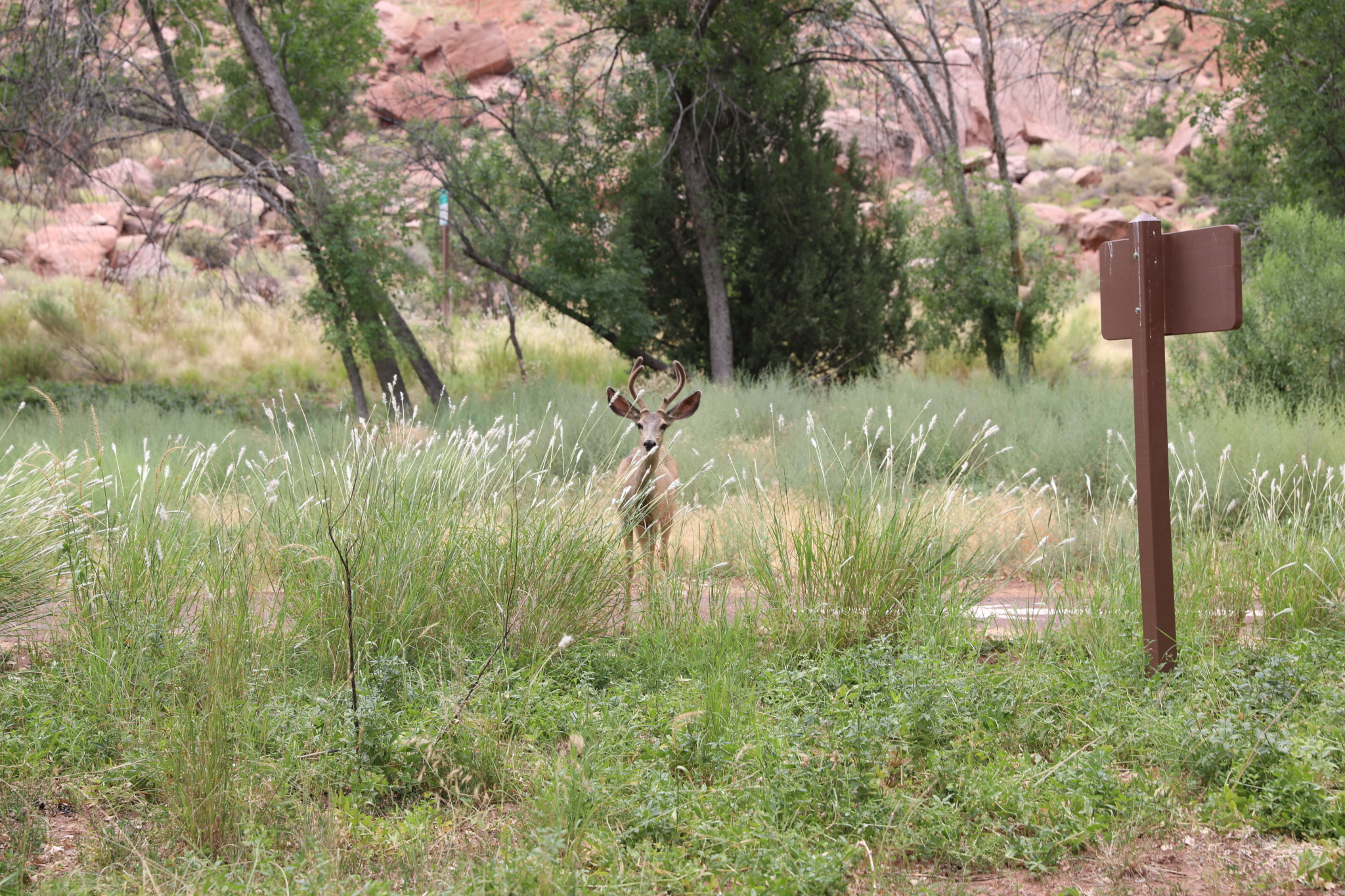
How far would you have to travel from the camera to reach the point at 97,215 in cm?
2825

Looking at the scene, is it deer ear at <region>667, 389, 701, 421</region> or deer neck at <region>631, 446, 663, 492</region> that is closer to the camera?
deer neck at <region>631, 446, 663, 492</region>

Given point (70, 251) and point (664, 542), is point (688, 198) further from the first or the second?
point (70, 251)

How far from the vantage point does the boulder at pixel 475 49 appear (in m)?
41.2

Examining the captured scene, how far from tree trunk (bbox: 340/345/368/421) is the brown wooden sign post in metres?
9.97

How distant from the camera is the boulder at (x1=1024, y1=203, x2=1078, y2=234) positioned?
34.2 m

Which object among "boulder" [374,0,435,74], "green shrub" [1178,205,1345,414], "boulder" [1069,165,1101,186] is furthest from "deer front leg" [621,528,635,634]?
"boulder" [374,0,435,74]

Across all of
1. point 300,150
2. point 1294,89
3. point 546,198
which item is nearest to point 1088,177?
point 1294,89

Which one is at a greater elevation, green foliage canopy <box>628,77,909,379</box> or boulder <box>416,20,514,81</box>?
boulder <box>416,20,514,81</box>

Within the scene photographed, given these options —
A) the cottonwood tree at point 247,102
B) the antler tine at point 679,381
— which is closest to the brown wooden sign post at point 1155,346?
the antler tine at point 679,381

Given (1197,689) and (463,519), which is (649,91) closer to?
(463,519)

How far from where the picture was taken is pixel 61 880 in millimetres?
2988

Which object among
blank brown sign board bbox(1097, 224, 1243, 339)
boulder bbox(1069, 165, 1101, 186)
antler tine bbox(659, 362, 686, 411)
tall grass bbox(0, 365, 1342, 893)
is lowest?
tall grass bbox(0, 365, 1342, 893)

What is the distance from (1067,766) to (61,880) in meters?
3.23

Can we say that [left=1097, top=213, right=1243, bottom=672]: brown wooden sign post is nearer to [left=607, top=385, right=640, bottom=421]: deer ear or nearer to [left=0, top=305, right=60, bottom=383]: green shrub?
[left=607, top=385, right=640, bottom=421]: deer ear
